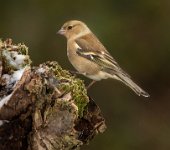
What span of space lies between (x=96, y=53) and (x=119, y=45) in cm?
577

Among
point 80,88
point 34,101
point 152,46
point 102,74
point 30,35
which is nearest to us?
point 34,101

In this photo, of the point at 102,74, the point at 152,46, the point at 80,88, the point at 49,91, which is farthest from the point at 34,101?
the point at 152,46

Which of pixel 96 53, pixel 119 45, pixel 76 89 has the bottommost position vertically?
pixel 119 45

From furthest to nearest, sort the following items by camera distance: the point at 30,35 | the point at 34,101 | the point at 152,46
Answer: the point at 152,46 → the point at 30,35 → the point at 34,101

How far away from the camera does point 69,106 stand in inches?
232

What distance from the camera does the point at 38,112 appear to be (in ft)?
19.1

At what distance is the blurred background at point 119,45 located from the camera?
49.8 ft

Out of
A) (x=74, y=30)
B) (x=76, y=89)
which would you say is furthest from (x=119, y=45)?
(x=76, y=89)

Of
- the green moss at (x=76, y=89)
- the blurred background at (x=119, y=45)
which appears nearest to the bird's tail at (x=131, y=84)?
the green moss at (x=76, y=89)

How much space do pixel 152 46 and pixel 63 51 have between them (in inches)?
78.8

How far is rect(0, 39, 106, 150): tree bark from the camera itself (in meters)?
5.76

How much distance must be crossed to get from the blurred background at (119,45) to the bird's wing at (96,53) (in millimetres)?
4431

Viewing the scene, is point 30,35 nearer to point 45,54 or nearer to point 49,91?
point 45,54

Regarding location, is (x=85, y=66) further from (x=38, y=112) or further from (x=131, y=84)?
(x=38, y=112)
